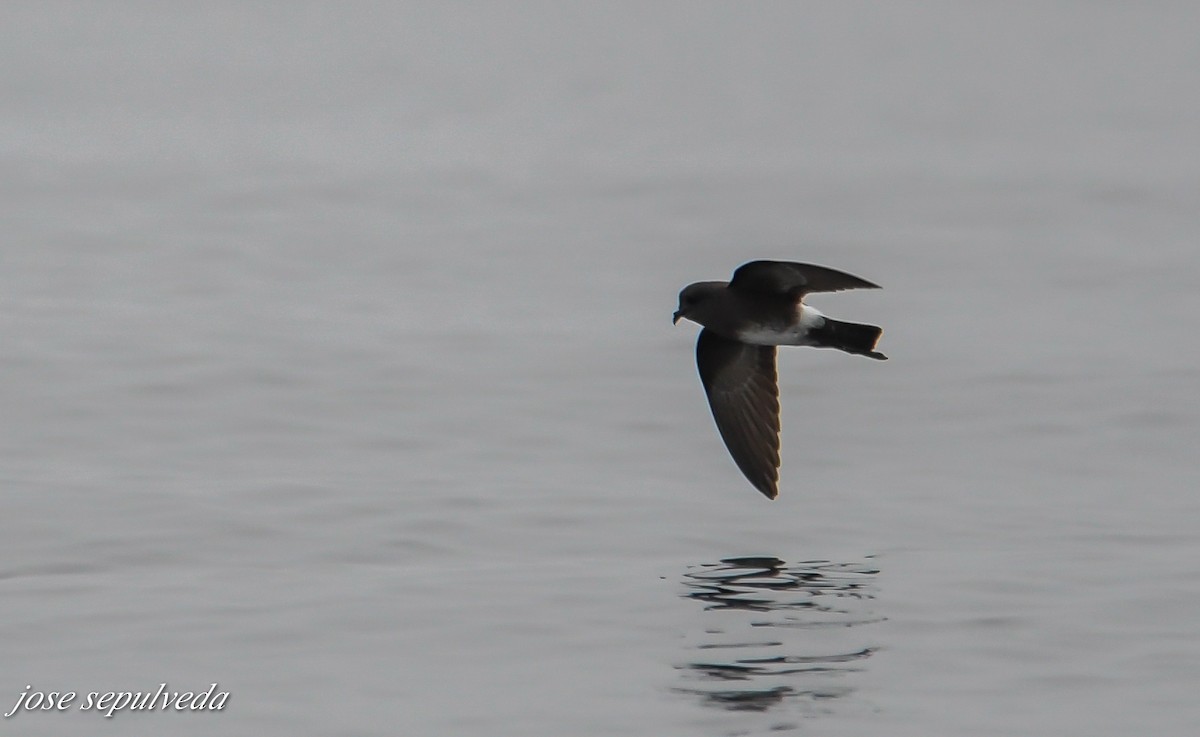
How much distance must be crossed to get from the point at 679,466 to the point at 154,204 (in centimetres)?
1394

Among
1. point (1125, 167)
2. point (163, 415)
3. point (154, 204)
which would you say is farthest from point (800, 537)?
point (1125, 167)

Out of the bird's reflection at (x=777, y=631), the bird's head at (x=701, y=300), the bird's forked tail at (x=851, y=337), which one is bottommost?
the bird's reflection at (x=777, y=631)

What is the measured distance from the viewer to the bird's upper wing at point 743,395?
10.3m

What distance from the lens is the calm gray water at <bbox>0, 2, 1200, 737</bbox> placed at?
8.02m

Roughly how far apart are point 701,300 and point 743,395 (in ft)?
2.21

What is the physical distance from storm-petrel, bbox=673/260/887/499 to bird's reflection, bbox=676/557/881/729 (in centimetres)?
64

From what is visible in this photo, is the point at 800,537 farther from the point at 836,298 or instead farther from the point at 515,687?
the point at 836,298

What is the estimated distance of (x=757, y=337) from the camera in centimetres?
996
